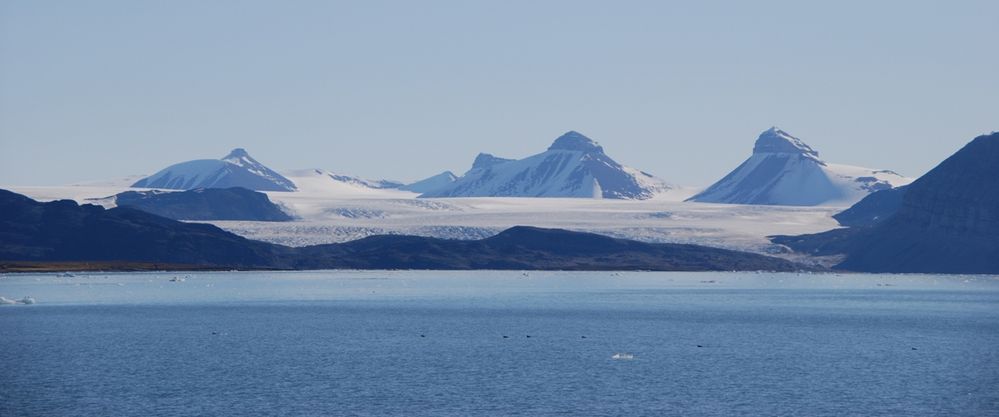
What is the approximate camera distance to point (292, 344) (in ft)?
242

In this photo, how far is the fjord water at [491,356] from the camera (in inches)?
2009

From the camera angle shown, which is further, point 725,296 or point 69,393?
point 725,296

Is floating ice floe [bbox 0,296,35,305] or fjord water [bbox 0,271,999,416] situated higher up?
floating ice floe [bbox 0,296,35,305]

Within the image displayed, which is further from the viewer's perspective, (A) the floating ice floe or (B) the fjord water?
(A) the floating ice floe

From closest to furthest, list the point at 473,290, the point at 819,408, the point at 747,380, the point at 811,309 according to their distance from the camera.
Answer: the point at 819,408, the point at 747,380, the point at 811,309, the point at 473,290

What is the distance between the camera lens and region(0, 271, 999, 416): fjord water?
51.0 meters

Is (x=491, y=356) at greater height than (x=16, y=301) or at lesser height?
lesser

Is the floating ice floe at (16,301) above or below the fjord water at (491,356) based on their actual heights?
above

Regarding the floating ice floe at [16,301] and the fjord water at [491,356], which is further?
the floating ice floe at [16,301]

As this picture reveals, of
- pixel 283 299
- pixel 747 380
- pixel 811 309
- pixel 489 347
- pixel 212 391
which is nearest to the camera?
pixel 212 391

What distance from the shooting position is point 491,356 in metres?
67.7

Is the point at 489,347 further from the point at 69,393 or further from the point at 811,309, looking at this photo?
the point at 811,309

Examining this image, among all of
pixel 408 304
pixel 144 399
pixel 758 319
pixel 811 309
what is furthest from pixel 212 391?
pixel 811 309

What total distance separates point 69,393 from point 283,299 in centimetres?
7129
